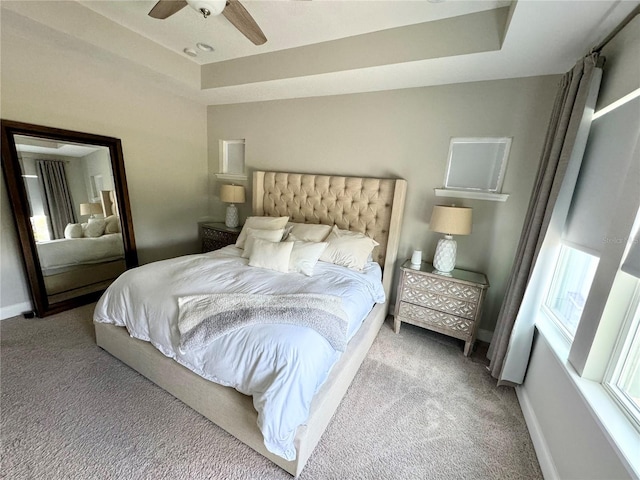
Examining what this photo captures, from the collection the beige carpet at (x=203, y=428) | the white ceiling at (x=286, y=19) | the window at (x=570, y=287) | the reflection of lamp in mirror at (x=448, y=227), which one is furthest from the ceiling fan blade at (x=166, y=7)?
the window at (x=570, y=287)

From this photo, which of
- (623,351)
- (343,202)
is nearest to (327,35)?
(343,202)

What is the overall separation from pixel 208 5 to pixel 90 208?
2.51 m

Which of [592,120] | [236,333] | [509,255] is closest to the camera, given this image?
[236,333]

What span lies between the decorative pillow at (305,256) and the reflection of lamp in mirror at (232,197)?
5.43 ft

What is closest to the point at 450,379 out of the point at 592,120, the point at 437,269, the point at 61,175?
the point at 437,269

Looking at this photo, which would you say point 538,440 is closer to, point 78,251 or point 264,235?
point 264,235

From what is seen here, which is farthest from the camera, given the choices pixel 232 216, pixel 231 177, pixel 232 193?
pixel 231 177

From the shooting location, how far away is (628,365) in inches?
47.3

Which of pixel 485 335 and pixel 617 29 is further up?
pixel 617 29

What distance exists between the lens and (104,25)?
2.31 meters

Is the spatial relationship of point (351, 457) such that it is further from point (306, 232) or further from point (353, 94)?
point (353, 94)

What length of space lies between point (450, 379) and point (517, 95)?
8.25 feet

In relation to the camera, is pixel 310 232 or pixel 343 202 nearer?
pixel 310 232

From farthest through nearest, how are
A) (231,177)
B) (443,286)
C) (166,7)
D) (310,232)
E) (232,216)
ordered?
(231,177) < (232,216) < (310,232) < (443,286) < (166,7)
